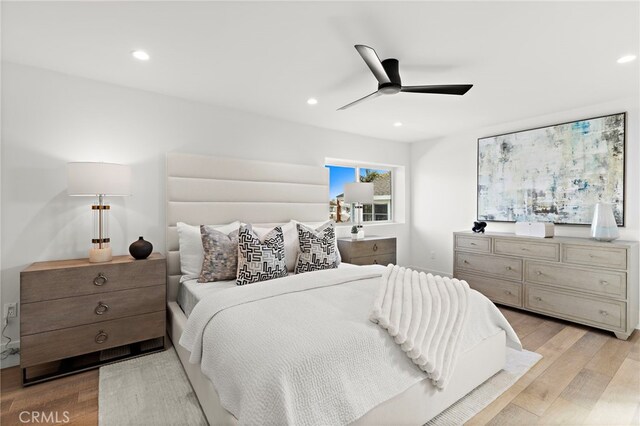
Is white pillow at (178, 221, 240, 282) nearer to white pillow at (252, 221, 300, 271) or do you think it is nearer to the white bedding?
the white bedding

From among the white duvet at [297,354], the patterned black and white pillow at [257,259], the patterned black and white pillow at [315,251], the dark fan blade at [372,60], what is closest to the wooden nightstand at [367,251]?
the patterned black and white pillow at [315,251]

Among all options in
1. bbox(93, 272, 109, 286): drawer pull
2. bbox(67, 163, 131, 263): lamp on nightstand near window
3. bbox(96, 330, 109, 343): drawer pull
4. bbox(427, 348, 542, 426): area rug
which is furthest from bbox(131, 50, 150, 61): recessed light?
bbox(427, 348, 542, 426): area rug

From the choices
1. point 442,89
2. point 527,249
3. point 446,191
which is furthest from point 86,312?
point 446,191

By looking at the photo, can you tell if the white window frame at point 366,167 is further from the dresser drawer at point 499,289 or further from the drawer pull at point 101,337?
the drawer pull at point 101,337

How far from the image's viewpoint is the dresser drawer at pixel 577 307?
9.49ft

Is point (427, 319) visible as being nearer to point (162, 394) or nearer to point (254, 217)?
point (162, 394)

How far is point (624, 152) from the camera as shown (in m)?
3.15

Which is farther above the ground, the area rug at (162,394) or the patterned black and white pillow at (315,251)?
the patterned black and white pillow at (315,251)

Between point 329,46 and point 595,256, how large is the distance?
10.7 ft

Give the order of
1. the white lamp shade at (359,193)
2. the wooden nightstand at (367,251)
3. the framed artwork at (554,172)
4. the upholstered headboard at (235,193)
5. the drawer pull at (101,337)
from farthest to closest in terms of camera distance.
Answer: the white lamp shade at (359,193)
the wooden nightstand at (367,251)
the framed artwork at (554,172)
the upholstered headboard at (235,193)
the drawer pull at (101,337)

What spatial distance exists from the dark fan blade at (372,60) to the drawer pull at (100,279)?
2.45m

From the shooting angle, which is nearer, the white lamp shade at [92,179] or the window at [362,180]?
the white lamp shade at [92,179]

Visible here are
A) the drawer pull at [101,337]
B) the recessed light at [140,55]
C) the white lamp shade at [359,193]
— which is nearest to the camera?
the recessed light at [140,55]

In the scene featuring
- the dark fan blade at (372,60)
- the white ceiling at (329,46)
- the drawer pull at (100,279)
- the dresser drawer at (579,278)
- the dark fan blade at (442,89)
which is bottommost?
the dresser drawer at (579,278)
